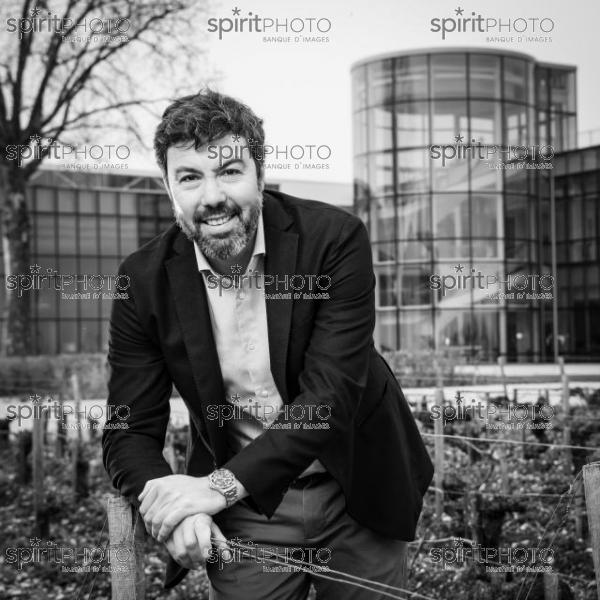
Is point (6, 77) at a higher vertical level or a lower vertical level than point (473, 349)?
higher

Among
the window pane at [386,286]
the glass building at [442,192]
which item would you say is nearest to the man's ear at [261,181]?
the glass building at [442,192]

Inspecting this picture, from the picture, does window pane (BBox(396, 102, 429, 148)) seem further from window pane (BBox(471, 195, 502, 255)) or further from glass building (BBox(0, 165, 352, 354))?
glass building (BBox(0, 165, 352, 354))

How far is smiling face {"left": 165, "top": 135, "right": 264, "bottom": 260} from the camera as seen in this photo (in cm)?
215

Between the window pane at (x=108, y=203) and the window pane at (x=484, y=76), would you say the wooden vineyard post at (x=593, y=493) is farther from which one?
the window pane at (x=108, y=203)

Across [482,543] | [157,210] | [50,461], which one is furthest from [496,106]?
[482,543]

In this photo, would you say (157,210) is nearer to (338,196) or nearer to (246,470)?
(338,196)

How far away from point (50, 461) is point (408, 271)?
15.2 m

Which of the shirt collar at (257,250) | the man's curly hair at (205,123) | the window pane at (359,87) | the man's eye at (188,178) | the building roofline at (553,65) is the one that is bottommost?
the shirt collar at (257,250)

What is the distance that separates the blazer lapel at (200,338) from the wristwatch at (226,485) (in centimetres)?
20

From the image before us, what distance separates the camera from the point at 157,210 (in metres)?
29.2

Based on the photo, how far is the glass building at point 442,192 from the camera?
72.7ft

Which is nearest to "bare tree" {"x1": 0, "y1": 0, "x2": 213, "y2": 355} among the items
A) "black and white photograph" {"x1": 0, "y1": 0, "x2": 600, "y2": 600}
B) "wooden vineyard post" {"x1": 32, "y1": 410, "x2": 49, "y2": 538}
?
"black and white photograph" {"x1": 0, "y1": 0, "x2": 600, "y2": 600}

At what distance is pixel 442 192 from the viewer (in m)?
22.7

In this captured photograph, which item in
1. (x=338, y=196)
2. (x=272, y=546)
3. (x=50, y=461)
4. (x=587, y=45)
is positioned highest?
(x=587, y=45)
